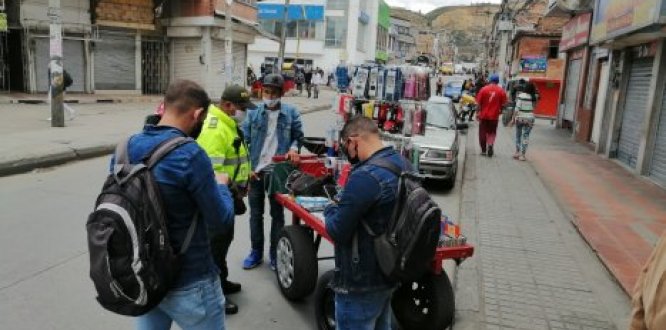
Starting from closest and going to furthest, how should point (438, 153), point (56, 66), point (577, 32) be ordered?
1. point (438, 153)
2. point (56, 66)
3. point (577, 32)

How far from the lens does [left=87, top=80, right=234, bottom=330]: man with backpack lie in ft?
6.95

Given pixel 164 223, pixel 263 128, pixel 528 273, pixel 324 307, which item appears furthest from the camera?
pixel 528 273

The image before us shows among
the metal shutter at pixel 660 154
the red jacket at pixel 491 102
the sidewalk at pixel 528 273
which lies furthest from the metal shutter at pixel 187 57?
the metal shutter at pixel 660 154

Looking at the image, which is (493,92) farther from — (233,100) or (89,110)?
(89,110)

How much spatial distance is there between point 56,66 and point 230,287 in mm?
10552

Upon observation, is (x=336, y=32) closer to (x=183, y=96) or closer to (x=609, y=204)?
(x=609, y=204)

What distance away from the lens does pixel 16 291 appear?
4379mm

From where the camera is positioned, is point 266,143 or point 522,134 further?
point 522,134

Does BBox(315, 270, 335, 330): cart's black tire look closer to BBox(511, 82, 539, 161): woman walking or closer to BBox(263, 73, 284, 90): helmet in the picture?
BBox(263, 73, 284, 90): helmet

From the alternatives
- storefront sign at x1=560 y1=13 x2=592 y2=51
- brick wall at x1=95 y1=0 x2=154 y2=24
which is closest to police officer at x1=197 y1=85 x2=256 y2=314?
storefront sign at x1=560 y1=13 x2=592 y2=51

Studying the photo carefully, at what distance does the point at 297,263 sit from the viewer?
4297 millimetres

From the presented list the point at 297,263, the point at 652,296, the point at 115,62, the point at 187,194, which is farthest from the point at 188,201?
the point at 115,62

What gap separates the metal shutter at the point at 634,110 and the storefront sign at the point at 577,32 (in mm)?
3711

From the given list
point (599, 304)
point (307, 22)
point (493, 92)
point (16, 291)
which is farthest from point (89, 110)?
point (307, 22)
